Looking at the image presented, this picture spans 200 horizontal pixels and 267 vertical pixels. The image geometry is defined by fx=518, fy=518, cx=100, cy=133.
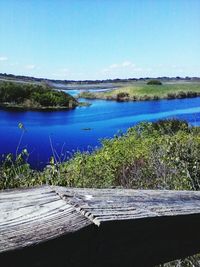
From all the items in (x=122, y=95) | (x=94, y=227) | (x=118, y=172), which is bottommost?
(x=122, y=95)

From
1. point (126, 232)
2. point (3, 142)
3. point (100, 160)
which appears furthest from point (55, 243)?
point (3, 142)

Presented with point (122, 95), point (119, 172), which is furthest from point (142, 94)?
point (119, 172)

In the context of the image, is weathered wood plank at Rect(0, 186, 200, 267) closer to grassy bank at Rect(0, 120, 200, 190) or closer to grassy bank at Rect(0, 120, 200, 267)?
grassy bank at Rect(0, 120, 200, 267)

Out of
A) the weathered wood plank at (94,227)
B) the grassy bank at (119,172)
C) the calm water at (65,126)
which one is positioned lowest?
the calm water at (65,126)

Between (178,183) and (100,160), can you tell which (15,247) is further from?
(100,160)

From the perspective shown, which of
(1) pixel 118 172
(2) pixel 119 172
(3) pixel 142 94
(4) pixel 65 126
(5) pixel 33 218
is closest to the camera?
(5) pixel 33 218

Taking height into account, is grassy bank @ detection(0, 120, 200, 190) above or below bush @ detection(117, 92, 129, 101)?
above

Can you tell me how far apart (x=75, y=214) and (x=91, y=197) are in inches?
6.2

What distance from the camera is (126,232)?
1.31 metres

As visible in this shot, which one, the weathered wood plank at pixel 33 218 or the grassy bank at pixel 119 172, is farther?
the grassy bank at pixel 119 172


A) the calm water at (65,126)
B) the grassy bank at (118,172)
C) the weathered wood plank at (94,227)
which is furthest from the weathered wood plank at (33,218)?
the calm water at (65,126)

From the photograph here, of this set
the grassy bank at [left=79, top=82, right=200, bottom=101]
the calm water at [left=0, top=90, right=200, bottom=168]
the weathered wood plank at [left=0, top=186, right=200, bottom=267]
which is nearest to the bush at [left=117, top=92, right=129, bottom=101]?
the grassy bank at [left=79, top=82, right=200, bottom=101]

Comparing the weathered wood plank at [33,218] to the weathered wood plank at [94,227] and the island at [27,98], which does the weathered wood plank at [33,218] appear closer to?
the weathered wood plank at [94,227]

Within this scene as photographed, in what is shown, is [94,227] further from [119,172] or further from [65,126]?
[65,126]
